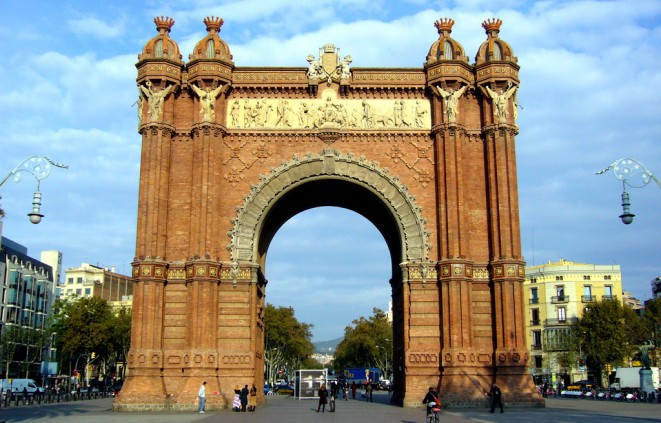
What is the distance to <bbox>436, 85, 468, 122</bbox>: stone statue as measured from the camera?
35.6 m

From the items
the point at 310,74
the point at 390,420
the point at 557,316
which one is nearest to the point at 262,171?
the point at 310,74

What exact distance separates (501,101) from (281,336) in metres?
66.9

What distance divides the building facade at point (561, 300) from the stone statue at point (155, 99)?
54302 mm

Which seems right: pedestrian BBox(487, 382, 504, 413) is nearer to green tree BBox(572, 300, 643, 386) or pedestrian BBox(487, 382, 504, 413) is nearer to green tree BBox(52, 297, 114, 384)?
green tree BBox(572, 300, 643, 386)

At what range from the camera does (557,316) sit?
77.9 metres

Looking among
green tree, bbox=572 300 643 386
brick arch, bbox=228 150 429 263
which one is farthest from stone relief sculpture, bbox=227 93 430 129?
green tree, bbox=572 300 643 386

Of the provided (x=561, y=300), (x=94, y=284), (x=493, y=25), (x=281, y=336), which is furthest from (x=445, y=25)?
(x=94, y=284)

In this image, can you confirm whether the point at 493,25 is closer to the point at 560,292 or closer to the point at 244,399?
the point at 244,399

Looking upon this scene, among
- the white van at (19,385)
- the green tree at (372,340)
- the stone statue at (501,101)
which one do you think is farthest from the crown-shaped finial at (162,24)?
the green tree at (372,340)

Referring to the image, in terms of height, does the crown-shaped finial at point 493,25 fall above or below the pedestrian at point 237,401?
above

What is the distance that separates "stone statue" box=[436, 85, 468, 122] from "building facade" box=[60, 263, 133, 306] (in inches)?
3470

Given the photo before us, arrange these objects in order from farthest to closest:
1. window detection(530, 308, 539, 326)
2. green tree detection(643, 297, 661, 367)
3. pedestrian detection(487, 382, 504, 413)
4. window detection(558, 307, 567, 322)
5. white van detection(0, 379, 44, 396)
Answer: window detection(530, 308, 539, 326) < window detection(558, 307, 567, 322) < white van detection(0, 379, 44, 396) < green tree detection(643, 297, 661, 367) < pedestrian detection(487, 382, 504, 413)

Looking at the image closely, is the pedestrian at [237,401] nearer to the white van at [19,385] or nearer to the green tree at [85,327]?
the white van at [19,385]

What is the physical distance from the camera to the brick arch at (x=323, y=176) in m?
35.2
